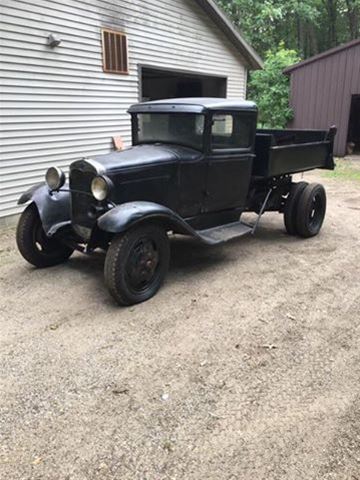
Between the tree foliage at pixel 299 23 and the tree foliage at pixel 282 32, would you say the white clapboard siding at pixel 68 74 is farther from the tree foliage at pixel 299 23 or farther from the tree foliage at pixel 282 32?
the tree foliage at pixel 299 23

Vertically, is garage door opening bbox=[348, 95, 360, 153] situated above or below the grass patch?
above

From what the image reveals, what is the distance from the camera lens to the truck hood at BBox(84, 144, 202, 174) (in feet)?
13.3

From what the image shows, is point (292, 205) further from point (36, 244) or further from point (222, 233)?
point (36, 244)

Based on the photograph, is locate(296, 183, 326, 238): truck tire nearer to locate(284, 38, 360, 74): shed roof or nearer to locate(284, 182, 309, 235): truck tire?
locate(284, 182, 309, 235): truck tire

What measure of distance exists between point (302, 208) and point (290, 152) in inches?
31.0

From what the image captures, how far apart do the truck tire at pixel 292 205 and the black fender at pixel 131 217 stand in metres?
2.34

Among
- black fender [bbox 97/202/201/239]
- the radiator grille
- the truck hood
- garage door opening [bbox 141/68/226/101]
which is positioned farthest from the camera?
garage door opening [bbox 141/68/226/101]

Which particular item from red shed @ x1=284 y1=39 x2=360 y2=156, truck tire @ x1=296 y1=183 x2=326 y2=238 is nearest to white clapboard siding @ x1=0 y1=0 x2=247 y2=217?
truck tire @ x1=296 y1=183 x2=326 y2=238

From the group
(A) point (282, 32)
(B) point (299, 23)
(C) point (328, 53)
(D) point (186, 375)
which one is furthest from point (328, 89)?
(A) point (282, 32)

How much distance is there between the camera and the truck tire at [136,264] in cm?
375

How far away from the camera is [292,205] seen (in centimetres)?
596

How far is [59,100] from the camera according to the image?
7.56 m

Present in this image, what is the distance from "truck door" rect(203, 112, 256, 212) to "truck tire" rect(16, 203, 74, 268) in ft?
5.77


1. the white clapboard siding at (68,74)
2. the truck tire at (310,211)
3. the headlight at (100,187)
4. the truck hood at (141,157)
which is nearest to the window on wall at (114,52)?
the white clapboard siding at (68,74)
